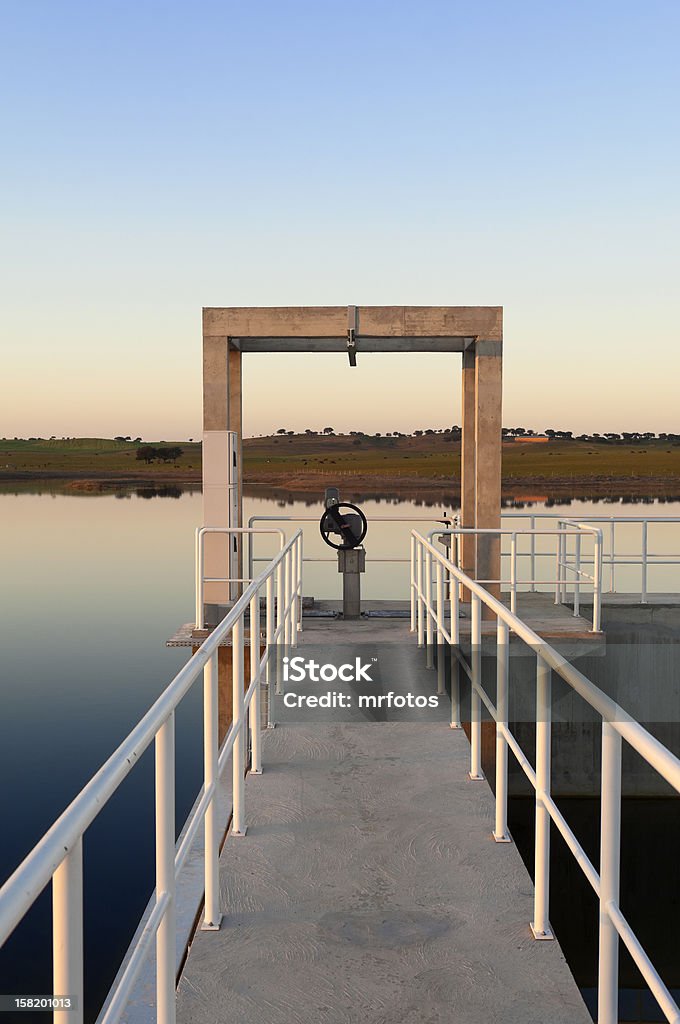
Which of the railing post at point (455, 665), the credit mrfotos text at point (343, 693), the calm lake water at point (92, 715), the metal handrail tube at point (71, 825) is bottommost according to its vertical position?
the calm lake water at point (92, 715)

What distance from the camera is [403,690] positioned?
7.29 metres

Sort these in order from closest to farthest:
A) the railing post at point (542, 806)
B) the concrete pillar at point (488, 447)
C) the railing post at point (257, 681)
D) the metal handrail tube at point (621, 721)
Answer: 1. the metal handrail tube at point (621, 721)
2. the railing post at point (542, 806)
3. the railing post at point (257, 681)
4. the concrete pillar at point (488, 447)

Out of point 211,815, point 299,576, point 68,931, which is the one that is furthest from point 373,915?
point 299,576

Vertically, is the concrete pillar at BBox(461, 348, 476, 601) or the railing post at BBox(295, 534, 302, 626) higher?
the concrete pillar at BBox(461, 348, 476, 601)

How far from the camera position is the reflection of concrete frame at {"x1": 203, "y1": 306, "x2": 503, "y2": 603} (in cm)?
1098

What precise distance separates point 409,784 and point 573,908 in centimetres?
933

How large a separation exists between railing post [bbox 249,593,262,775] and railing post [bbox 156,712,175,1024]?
2367 millimetres

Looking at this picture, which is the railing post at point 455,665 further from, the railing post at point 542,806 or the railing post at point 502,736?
the railing post at point 542,806

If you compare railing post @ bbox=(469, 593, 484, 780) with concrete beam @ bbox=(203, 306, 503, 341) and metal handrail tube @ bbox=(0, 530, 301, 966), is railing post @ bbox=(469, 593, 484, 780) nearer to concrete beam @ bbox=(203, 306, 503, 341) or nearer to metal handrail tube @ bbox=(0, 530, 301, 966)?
metal handrail tube @ bbox=(0, 530, 301, 966)

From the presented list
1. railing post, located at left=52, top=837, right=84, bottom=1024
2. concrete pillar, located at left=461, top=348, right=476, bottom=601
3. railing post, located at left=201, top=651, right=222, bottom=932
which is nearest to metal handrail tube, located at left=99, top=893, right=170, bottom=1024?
railing post, located at left=52, top=837, right=84, bottom=1024

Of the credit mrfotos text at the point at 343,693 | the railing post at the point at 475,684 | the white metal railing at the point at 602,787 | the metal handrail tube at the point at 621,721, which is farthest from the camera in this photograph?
the credit mrfotos text at the point at 343,693

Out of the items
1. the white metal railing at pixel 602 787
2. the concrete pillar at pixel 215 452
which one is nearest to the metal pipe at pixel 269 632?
the white metal railing at pixel 602 787

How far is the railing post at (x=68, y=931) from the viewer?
4.99 ft

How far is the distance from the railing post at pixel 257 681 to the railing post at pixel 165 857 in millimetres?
2367
